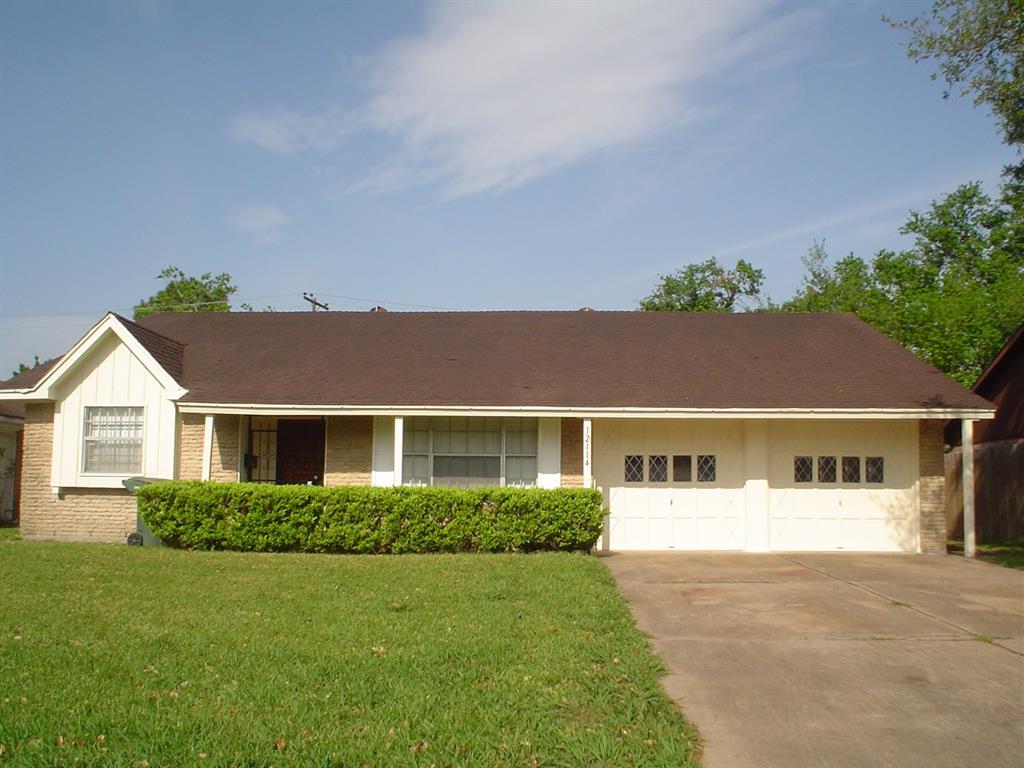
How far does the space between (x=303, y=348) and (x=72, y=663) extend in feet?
39.6

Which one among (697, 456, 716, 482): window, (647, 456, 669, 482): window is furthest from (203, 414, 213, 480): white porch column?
(697, 456, 716, 482): window

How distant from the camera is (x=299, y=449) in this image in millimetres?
17500

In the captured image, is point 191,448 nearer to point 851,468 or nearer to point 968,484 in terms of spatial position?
point 851,468

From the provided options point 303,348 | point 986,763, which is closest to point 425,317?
point 303,348

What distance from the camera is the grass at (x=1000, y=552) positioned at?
48.7 feet

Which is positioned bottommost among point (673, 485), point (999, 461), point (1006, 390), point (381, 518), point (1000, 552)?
point (1000, 552)

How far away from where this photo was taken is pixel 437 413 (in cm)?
1540

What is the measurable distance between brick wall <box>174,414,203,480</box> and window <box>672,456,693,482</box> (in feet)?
28.2

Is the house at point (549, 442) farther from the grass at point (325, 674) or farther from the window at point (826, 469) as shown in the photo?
the grass at point (325, 674)

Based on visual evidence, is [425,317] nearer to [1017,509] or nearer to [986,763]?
[1017,509]

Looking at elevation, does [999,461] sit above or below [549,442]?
below

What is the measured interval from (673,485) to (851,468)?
3.22 meters

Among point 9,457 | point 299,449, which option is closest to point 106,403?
point 299,449

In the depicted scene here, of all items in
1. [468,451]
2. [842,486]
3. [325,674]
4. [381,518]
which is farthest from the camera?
[468,451]
